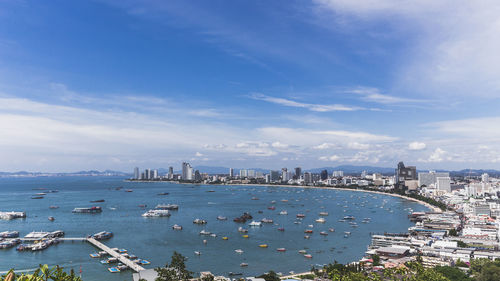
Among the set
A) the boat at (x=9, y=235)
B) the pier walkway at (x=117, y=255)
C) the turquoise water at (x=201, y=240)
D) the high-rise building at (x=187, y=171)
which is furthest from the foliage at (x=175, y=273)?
the high-rise building at (x=187, y=171)

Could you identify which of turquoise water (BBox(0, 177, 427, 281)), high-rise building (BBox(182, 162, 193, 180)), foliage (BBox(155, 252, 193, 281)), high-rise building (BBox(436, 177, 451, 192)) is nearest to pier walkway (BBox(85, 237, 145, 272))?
turquoise water (BBox(0, 177, 427, 281))

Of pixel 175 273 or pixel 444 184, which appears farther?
pixel 444 184

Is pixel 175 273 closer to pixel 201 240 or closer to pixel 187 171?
pixel 201 240

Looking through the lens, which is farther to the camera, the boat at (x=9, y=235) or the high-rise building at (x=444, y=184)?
the high-rise building at (x=444, y=184)

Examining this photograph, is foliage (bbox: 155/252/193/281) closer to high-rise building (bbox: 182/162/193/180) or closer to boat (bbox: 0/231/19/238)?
boat (bbox: 0/231/19/238)

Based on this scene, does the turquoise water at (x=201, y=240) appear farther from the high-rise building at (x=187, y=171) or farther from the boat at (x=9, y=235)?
the high-rise building at (x=187, y=171)

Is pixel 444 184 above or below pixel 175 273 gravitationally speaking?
below

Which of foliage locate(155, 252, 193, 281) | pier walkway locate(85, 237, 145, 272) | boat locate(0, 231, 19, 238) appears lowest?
boat locate(0, 231, 19, 238)

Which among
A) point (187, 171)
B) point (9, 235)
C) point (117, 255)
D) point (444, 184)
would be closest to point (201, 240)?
point (117, 255)

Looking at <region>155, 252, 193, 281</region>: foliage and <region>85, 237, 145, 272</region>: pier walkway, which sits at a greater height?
<region>155, 252, 193, 281</region>: foliage

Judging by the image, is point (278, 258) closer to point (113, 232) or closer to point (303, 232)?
point (303, 232)

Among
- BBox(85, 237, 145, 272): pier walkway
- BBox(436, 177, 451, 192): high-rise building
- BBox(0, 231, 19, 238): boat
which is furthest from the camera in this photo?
BBox(436, 177, 451, 192): high-rise building

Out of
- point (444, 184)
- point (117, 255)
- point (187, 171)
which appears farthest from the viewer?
point (187, 171)

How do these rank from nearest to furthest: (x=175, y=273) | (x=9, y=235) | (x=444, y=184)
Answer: (x=175, y=273) → (x=9, y=235) → (x=444, y=184)
